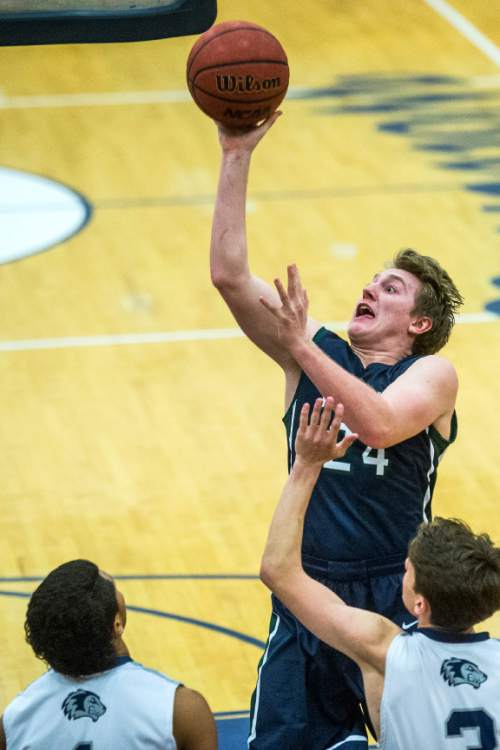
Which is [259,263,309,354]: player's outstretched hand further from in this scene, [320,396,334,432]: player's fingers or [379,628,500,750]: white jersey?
[379,628,500,750]: white jersey

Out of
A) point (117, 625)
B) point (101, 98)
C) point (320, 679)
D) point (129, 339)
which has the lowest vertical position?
point (101, 98)

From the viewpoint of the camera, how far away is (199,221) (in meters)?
10.7

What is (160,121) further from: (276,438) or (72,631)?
(72,631)

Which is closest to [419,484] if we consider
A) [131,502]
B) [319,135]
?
[131,502]

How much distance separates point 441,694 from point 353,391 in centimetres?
86

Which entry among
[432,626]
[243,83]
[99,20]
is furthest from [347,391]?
[99,20]

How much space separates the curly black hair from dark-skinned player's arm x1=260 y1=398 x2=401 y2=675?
41cm

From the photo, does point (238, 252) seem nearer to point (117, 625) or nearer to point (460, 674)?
point (117, 625)

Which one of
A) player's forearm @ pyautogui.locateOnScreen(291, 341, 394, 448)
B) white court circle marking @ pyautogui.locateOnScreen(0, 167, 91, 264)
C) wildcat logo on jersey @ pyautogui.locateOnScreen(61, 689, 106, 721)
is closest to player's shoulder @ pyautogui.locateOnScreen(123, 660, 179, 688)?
wildcat logo on jersey @ pyautogui.locateOnScreen(61, 689, 106, 721)

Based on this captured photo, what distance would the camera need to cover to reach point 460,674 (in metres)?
3.39

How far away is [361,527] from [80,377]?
452 centimetres

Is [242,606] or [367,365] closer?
[367,365]

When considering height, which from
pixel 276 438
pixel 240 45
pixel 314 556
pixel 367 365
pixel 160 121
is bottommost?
pixel 160 121

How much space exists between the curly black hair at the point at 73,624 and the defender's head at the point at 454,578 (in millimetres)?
720
